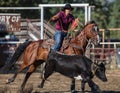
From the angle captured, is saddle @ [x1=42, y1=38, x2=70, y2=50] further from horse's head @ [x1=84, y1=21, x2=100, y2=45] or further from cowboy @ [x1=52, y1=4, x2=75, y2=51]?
horse's head @ [x1=84, y1=21, x2=100, y2=45]

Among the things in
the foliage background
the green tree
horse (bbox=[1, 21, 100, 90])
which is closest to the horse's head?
horse (bbox=[1, 21, 100, 90])

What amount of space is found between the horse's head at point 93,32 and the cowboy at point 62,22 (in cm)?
42

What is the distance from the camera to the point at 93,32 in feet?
41.0

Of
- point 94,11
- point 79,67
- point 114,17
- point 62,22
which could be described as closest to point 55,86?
point 62,22

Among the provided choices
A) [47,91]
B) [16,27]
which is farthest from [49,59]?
[16,27]

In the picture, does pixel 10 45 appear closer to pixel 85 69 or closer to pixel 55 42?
pixel 55 42

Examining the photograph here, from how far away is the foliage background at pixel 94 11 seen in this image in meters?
35.8

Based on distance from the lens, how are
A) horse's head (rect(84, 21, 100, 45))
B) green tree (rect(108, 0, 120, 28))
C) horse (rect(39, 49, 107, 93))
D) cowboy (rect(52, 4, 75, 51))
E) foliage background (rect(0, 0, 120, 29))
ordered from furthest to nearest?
green tree (rect(108, 0, 120, 28))
foliage background (rect(0, 0, 120, 29))
cowboy (rect(52, 4, 75, 51))
horse's head (rect(84, 21, 100, 45))
horse (rect(39, 49, 107, 93))

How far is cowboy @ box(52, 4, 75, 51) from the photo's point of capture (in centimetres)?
1251

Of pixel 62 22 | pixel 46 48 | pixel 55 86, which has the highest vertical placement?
pixel 62 22

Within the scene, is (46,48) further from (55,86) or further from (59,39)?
(55,86)

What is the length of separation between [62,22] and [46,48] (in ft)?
2.73

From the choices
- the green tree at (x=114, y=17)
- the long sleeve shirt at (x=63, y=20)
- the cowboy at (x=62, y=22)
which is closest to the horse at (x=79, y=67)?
the cowboy at (x=62, y=22)

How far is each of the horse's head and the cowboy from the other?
0.42 metres
